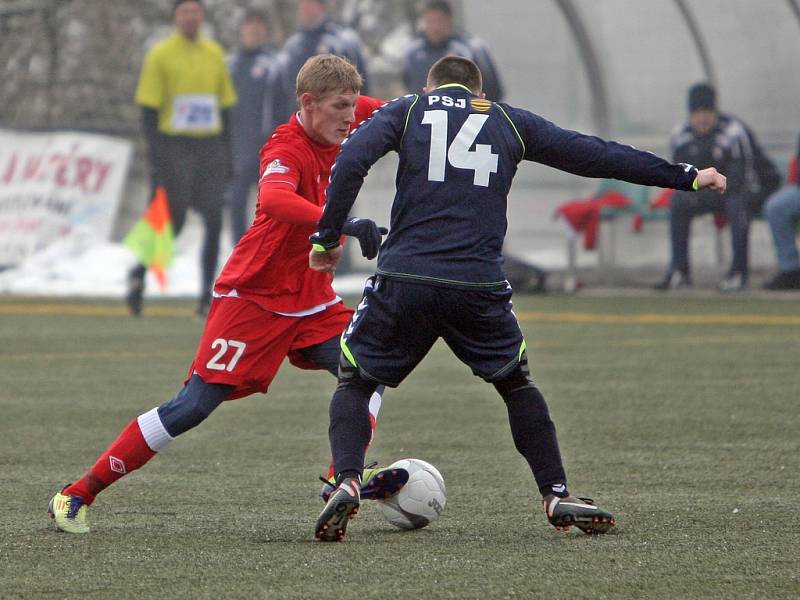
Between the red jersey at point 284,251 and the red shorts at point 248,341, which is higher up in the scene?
the red jersey at point 284,251

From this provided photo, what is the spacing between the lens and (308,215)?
5008 mm

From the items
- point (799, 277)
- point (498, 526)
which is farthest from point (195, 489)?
point (799, 277)

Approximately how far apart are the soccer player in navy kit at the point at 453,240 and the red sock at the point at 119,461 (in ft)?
2.02

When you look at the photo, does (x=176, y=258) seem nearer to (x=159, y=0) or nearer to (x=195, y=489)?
(x=159, y=0)

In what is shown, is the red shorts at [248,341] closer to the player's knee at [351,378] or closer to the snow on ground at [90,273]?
the player's knee at [351,378]

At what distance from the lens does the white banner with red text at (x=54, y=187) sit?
16.2 m

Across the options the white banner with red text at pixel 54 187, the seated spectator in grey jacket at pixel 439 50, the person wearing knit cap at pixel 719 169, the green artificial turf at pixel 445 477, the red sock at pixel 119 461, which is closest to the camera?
the green artificial turf at pixel 445 477

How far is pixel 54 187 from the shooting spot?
53.6 feet

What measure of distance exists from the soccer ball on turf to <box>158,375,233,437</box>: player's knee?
601 mm

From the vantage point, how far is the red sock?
504 centimetres

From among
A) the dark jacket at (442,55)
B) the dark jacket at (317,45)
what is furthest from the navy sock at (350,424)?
the dark jacket at (317,45)

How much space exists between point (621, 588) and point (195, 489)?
210 centimetres

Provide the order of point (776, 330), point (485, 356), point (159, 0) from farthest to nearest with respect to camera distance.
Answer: point (159, 0) → point (776, 330) → point (485, 356)

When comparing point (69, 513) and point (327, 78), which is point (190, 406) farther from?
point (327, 78)
